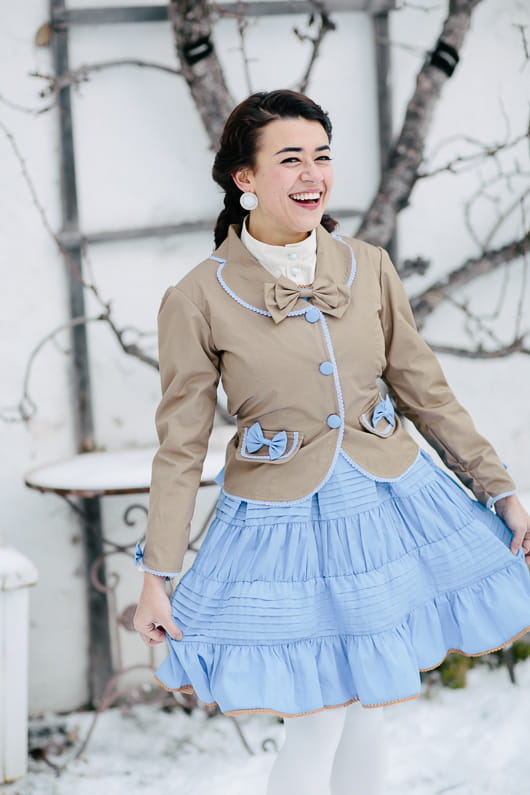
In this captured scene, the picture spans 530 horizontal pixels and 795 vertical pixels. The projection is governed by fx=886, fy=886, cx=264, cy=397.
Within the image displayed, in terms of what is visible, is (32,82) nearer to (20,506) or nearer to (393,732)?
(20,506)

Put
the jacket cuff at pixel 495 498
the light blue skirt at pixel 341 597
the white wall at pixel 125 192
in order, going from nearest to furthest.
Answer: the light blue skirt at pixel 341 597 → the jacket cuff at pixel 495 498 → the white wall at pixel 125 192

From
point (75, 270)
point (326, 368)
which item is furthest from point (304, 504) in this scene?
point (75, 270)

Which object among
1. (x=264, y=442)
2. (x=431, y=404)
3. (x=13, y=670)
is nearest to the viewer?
(x=264, y=442)

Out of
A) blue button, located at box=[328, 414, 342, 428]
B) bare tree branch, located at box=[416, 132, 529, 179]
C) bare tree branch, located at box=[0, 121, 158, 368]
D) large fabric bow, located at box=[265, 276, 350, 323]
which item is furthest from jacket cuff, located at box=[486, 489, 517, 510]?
bare tree branch, located at box=[416, 132, 529, 179]

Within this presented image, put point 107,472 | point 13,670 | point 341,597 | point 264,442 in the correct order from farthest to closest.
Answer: point 107,472, point 13,670, point 264,442, point 341,597

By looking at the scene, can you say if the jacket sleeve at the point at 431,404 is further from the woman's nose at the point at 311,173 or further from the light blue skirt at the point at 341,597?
the woman's nose at the point at 311,173

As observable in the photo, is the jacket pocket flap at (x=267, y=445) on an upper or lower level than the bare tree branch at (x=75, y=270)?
lower

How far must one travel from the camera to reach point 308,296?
1.66 m

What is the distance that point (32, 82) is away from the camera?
2.91 meters

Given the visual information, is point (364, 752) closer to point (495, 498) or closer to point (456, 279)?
point (495, 498)

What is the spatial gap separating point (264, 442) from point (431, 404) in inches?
14.2

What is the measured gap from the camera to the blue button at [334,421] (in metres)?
1.62

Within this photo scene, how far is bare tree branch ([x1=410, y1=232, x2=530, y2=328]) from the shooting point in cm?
320

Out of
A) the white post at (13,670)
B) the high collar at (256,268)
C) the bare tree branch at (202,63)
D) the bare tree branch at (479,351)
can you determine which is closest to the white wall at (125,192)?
the bare tree branch at (202,63)
